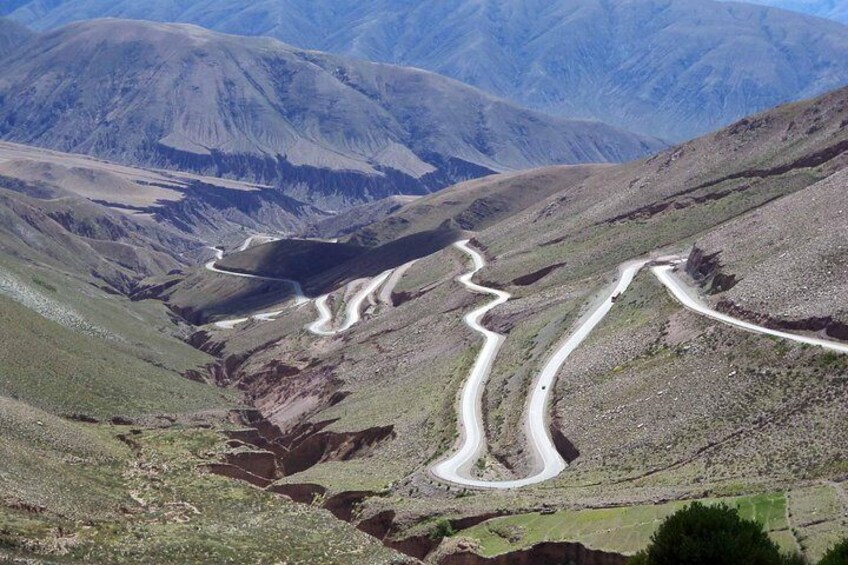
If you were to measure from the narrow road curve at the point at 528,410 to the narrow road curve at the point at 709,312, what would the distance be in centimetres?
313

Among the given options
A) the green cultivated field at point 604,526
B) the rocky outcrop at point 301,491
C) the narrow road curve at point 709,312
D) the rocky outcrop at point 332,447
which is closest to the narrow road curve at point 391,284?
the narrow road curve at point 709,312

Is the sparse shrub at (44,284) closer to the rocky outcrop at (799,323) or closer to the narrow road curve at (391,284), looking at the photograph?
the narrow road curve at (391,284)

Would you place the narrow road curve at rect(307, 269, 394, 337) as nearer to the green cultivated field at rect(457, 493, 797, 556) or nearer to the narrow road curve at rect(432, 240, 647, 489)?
the narrow road curve at rect(432, 240, 647, 489)

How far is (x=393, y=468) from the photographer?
5509cm

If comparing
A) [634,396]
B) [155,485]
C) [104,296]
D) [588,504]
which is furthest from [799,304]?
[104,296]

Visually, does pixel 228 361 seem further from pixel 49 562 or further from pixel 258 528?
pixel 49 562

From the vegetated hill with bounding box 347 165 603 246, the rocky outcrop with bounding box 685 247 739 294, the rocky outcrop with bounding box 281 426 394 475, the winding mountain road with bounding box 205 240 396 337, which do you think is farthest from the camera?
the vegetated hill with bounding box 347 165 603 246

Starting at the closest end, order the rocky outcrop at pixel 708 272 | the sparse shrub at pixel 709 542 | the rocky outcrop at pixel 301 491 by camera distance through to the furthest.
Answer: the sparse shrub at pixel 709 542 → the rocky outcrop at pixel 301 491 → the rocky outcrop at pixel 708 272

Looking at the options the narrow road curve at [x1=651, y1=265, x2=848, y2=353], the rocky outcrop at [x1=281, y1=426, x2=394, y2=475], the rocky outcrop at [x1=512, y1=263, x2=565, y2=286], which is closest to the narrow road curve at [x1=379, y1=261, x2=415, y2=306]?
the rocky outcrop at [x1=512, y1=263, x2=565, y2=286]

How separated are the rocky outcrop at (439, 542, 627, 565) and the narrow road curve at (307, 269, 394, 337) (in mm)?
65189

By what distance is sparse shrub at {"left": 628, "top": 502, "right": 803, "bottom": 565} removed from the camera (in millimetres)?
25797

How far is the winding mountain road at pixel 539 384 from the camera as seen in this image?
49.4 m

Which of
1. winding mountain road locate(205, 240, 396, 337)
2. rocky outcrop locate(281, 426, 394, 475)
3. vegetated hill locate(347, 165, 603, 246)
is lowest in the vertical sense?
vegetated hill locate(347, 165, 603, 246)

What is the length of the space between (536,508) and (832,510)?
1098 centimetres
